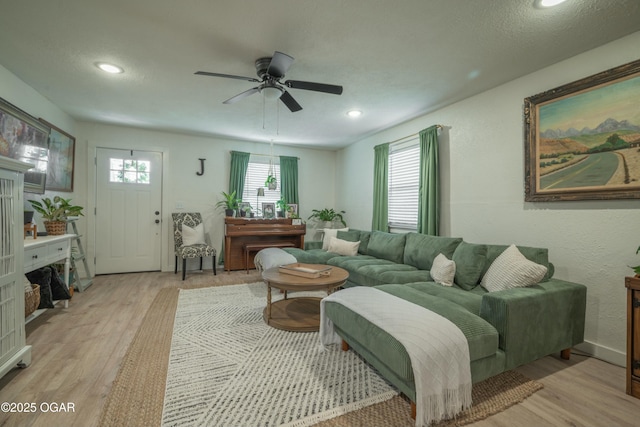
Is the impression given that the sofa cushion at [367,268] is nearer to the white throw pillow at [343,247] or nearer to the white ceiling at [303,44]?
the white throw pillow at [343,247]

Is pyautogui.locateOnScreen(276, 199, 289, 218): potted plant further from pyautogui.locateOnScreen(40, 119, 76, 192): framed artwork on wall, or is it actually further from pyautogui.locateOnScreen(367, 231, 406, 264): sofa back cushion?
pyautogui.locateOnScreen(40, 119, 76, 192): framed artwork on wall

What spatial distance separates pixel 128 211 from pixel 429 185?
4.86 meters

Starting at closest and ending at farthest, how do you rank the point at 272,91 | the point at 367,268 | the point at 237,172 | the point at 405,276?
the point at 272,91 < the point at 405,276 < the point at 367,268 < the point at 237,172

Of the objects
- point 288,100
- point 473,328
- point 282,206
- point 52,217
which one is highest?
point 288,100

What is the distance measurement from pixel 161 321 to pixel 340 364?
6.26ft

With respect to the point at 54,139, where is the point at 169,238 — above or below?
below

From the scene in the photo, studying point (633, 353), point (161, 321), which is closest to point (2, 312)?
point (161, 321)

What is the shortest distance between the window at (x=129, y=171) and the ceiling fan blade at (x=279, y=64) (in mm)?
3617

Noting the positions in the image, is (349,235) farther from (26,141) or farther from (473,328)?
(26,141)

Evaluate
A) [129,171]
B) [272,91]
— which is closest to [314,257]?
[272,91]

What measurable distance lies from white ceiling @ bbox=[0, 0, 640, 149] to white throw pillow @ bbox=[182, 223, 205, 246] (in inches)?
81.6

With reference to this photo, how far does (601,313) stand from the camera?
2.24 meters

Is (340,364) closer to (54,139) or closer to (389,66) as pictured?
(389,66)

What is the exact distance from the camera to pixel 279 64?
228 cm
